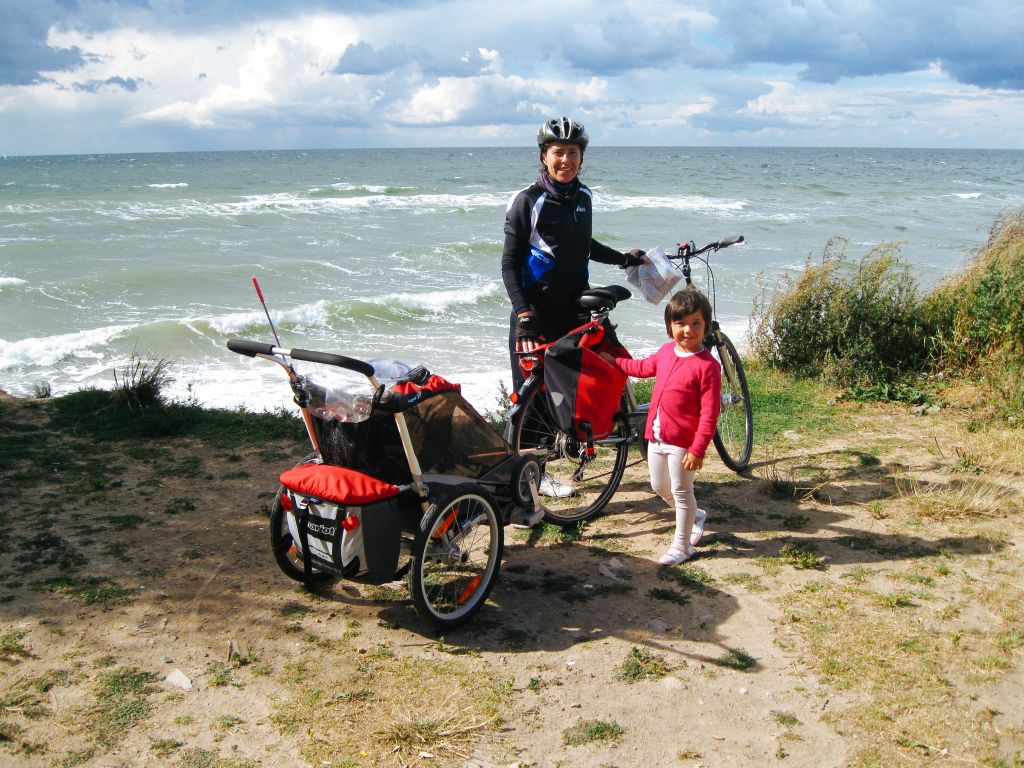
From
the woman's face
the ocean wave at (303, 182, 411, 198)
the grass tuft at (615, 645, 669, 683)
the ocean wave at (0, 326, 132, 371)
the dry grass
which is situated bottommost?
the ocean wave at (0, 326, 132, 371)

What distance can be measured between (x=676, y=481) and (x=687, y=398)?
0.43m

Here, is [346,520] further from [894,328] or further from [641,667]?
[894,328]

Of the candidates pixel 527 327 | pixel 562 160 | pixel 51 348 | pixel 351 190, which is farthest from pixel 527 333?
pixel 351 190

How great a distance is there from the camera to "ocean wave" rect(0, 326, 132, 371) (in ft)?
38.6

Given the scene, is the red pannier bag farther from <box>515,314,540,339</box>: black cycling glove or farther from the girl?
the girl

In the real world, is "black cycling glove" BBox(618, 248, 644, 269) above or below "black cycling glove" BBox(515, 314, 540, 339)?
above

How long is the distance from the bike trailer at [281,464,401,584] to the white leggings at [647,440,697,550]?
139 cm

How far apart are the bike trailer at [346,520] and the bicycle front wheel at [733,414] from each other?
2587 mm

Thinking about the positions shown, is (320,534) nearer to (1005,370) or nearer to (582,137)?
(582,137)

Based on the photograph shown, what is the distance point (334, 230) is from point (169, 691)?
2550 cm

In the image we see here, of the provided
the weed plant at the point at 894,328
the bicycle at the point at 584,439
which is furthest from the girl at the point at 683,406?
the weed plant at the point at 894,328

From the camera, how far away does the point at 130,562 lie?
4211 millimetres

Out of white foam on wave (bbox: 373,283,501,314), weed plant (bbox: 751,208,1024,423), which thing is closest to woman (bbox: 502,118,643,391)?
weed plant (bbox: 751,208,1024,423)

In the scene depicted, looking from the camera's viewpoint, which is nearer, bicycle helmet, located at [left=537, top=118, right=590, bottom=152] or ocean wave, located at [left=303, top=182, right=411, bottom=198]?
bicycle helmet, located at [left=537, top=118, right=590, bottom=152]
